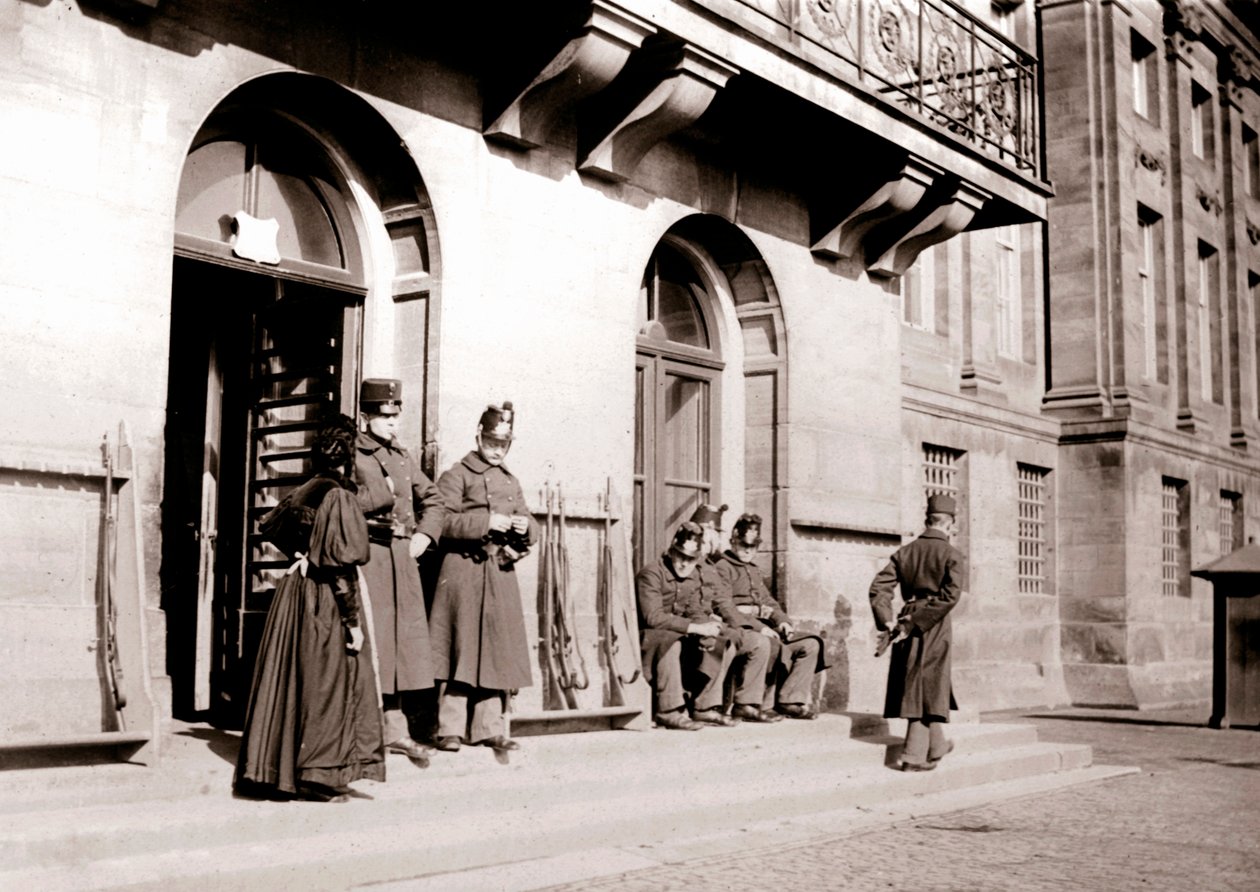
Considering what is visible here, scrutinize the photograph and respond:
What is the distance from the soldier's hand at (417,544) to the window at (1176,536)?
657 inches

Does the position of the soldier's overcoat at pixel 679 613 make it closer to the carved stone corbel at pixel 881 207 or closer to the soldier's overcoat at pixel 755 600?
the soldier's overcoat at pixel 755 600

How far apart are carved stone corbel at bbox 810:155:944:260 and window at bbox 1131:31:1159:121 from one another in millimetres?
11783

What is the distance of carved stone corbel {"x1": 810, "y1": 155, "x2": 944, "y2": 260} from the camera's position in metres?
12.6

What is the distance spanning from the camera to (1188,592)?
886 inches

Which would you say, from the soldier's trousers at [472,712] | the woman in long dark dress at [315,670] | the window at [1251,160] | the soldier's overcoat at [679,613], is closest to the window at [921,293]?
Result: the soldier's overcoat at [679,613]

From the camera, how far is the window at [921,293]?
1766 cm

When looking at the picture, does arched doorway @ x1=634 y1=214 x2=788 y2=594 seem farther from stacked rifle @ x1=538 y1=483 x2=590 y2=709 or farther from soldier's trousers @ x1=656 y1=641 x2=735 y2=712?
stacked rifle @ x1=538 y1=483 x2=590 y2=709

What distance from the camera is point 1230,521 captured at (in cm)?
2461

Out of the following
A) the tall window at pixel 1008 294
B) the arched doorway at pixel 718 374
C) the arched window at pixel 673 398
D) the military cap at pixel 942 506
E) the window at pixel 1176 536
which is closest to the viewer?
the military cap at pixel 942 506

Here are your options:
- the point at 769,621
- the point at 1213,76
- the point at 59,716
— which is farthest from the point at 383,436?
the point at 1213,76

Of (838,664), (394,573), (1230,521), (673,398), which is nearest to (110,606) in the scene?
(394,573)

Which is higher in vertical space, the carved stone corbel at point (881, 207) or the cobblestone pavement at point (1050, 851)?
the carved stone corbel at point (881, 207)

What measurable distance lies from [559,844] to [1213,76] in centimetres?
2238

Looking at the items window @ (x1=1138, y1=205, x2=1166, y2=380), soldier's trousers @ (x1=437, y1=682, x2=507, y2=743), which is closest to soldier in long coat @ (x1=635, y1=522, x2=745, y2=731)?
soldier's trousers @ (x1=437, y1=682, x2=507, y2=743)
